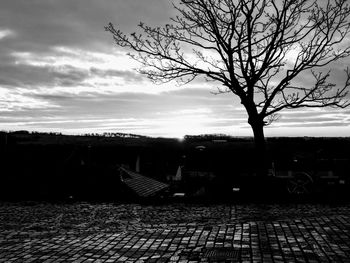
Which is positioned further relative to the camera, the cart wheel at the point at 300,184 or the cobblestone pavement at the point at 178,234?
the cart wheel at the point at 300,184

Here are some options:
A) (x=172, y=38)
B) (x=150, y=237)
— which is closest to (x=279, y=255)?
(x=150, y=237)

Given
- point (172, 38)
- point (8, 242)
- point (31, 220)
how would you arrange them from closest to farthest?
point (8, 242) → point (31, 220) → point (172, 38)

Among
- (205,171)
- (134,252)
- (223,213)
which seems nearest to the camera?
(134,252)

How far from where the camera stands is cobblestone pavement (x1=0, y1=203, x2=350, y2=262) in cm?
660

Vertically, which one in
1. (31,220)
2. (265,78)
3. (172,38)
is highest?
(172,38)

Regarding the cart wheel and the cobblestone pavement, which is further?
the cart wheel

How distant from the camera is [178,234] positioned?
820 cm

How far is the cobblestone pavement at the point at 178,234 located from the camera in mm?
6598

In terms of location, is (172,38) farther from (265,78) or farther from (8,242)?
(8,242)

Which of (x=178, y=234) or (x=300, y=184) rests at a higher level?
(x=300, y=184)

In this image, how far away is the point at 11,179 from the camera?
16844mm

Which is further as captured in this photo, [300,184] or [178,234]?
[300,184]

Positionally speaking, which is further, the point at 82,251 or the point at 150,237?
the point at 150,237

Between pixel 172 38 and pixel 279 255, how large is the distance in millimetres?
12736
